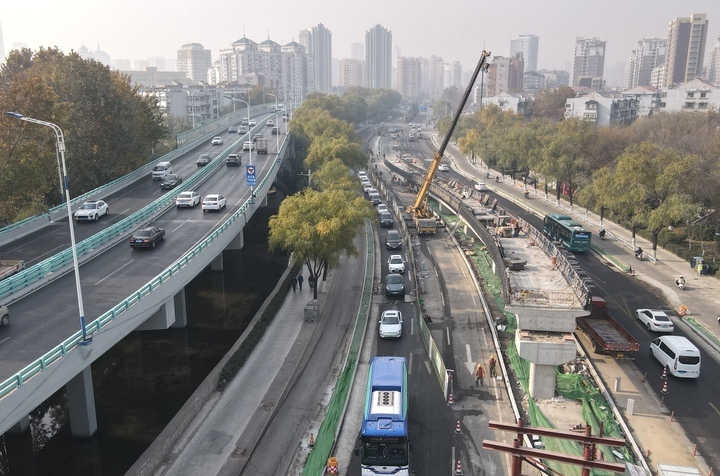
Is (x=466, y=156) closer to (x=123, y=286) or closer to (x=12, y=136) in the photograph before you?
(x=12, y=136)

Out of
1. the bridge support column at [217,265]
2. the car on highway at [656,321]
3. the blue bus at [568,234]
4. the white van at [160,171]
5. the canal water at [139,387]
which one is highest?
the white van at [160,171]

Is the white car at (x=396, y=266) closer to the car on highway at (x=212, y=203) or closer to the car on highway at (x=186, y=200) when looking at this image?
the car on highway at (x=212, y=203)

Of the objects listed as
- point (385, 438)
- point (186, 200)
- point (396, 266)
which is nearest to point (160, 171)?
point (186, 200)

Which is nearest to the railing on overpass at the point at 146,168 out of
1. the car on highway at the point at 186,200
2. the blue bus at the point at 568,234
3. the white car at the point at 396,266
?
the car on highway at the point at 186,200

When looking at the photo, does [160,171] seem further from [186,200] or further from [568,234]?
[568,234]

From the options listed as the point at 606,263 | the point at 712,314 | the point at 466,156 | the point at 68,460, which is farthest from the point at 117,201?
the point at 466,156

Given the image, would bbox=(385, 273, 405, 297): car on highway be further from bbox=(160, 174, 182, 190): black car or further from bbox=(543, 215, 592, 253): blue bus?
bbox=(160, 174, 182, 190): black car

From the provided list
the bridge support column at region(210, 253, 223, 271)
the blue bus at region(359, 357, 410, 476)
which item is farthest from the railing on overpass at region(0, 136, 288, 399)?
the bridge support column at region(210, 253, 223, 271)
